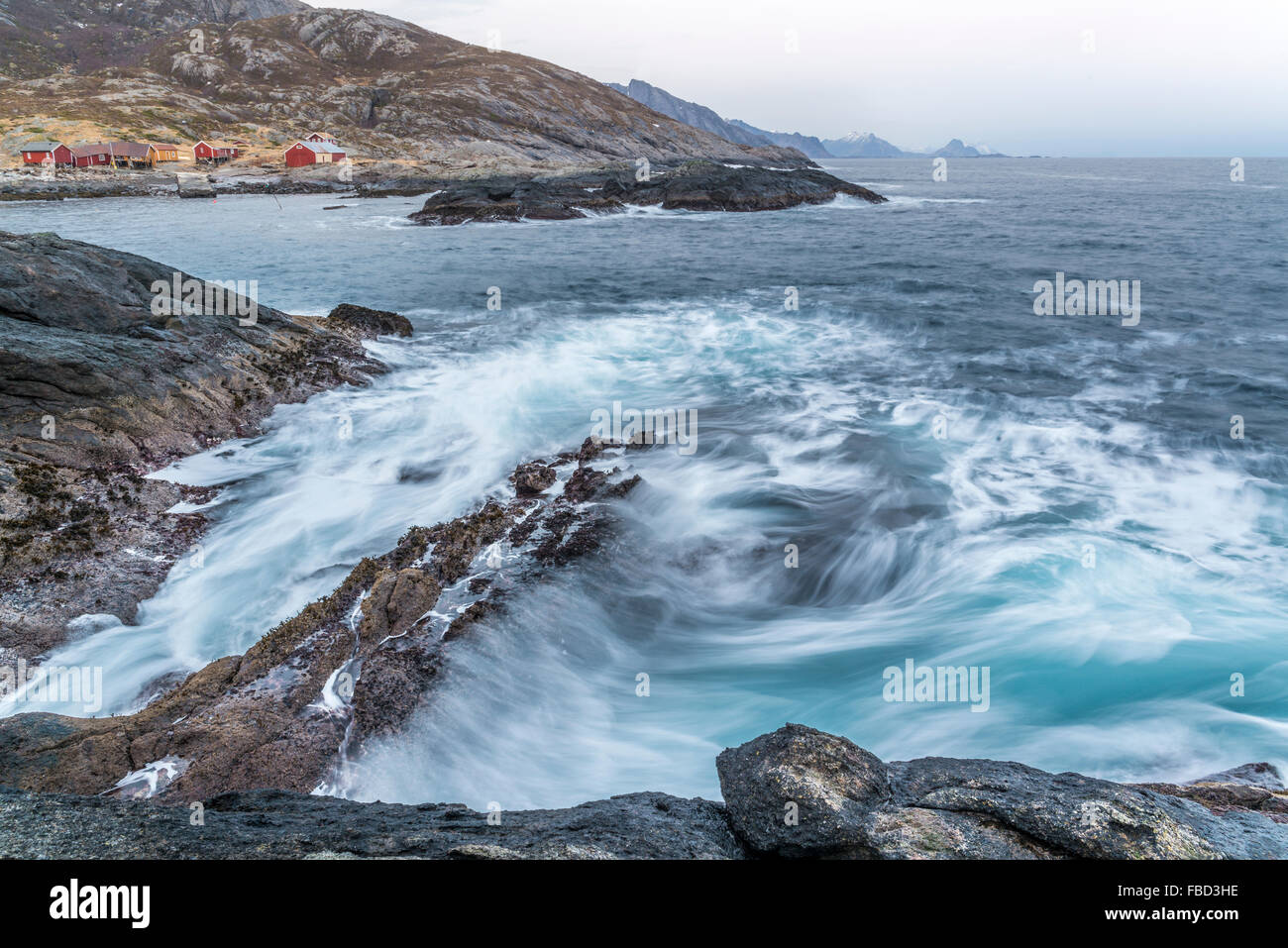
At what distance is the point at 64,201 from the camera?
61438mm

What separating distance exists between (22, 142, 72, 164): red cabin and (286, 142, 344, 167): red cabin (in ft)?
80.6

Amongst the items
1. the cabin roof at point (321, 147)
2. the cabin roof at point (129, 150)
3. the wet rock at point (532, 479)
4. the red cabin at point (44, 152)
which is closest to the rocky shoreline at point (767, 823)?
the wet rock at point (532, 479)

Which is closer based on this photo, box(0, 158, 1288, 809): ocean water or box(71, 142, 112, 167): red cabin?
box(0, 158, 1288, 809): ocean water

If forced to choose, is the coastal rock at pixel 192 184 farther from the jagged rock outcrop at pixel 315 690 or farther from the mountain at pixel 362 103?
the jagged rock outcrop at pixel 315 690

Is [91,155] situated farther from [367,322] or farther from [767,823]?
[767,823]

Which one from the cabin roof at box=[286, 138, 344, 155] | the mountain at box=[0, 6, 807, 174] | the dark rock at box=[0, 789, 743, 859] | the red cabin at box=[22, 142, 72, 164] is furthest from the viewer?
the mountain at box=[0, 6, 807, 174]

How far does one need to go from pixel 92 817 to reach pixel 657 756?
16.4 ft

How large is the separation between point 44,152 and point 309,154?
29.7m

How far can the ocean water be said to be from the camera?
287 inches

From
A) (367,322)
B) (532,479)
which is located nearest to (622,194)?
(367,322)

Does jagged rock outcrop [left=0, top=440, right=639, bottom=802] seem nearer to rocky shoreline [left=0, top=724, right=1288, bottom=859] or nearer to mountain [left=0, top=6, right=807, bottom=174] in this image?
rocky shoreline [left=0, top=724, right=1288, bottom=859]

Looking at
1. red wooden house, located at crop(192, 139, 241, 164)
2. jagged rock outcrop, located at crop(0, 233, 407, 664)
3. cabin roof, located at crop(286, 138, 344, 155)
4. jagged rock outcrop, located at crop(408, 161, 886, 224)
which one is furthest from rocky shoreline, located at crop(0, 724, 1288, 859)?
red wooden house, located at crop(192, 139, 241, 164)

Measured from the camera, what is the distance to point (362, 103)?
119062 mm
